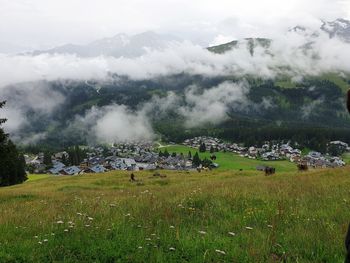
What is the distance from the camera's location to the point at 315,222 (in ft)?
34.0

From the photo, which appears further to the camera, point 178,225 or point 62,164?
point 62,164

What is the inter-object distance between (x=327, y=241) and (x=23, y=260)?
616 cm

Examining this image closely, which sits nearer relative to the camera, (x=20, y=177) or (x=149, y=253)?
(x=149, y=253)

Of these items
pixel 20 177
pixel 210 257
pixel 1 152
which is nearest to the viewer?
pixel 210 257

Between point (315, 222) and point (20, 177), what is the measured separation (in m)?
95.1

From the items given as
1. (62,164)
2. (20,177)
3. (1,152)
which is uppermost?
(1,152)

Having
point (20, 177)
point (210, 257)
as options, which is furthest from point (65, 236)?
point (20, 177)

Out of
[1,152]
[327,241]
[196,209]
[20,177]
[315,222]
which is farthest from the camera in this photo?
[20,177]

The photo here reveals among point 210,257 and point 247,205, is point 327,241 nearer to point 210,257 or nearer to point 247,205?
point 210,257

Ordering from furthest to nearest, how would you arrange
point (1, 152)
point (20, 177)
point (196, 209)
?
point (20, 177) → point (1, 152) → point (196, 209)

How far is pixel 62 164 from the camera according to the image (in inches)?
7559

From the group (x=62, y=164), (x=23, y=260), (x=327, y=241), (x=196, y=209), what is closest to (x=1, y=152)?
(x=196, y=209)

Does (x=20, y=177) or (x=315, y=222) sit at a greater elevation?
(x=315, y=222)

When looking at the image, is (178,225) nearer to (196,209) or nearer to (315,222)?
(196,209)
